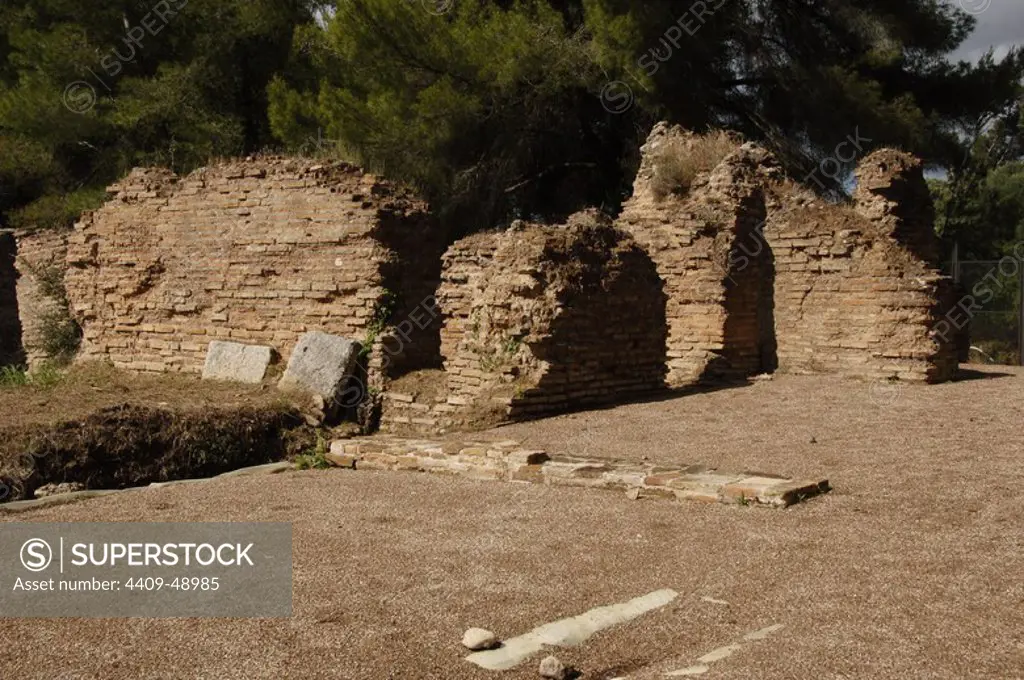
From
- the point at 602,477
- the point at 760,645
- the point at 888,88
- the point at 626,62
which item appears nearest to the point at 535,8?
the point at 626,62

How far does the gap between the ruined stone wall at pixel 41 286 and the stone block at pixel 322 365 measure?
581cm

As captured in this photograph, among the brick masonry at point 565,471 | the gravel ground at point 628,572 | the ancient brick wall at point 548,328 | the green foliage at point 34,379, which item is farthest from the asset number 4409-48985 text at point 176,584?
the green foliage at point 34,379

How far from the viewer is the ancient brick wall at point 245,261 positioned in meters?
9.50

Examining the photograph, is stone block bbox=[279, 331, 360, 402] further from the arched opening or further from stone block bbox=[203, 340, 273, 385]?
the arched opening

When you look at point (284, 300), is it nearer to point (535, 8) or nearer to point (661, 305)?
point (661, 305)

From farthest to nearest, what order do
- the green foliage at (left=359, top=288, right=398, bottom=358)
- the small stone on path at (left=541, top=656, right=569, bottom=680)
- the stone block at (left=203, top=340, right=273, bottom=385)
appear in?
the stone block at (left=203, top=340, right=273, bottom=385), the green foliage at (left=359, top=288, right=398, bottom=358), the small stone on path at (left=541, top=656, right=569, bottom=680)

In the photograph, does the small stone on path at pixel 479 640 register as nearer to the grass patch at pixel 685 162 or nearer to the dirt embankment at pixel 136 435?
the dirt embankment at pixel 136 435

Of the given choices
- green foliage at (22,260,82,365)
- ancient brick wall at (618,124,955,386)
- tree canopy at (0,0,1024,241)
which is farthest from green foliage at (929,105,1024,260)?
green foliage at (22,260,82,365)

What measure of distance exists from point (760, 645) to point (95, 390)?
772cm

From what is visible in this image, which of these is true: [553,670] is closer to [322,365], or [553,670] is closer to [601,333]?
[601,333]

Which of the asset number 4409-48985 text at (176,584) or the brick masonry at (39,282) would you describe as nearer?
the asset number 4409-48985 text at (176,584)

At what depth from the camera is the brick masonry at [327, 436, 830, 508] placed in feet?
16.3

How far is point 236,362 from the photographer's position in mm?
9953

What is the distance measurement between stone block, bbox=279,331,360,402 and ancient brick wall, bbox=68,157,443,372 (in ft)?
1.05
